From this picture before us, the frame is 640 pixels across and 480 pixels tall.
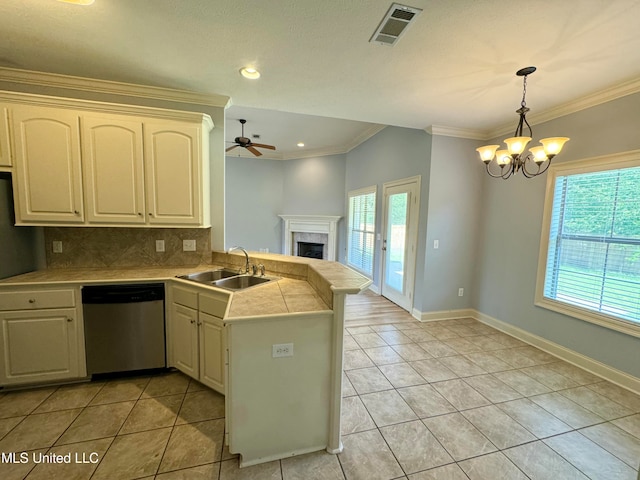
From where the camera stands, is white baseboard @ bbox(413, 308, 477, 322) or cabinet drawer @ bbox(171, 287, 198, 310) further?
white baseboard @ bbox(413, 308, 477, 322)

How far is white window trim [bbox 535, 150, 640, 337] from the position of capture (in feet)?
8.15

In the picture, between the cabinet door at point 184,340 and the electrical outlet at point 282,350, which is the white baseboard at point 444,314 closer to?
the electrical outlet at point 282,350

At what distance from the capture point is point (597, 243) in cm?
272

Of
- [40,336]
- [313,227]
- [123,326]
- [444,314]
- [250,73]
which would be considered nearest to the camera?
[40,336]

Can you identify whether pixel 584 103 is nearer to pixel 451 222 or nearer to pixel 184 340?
pixel 451 222

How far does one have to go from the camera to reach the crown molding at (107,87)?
2457 mm

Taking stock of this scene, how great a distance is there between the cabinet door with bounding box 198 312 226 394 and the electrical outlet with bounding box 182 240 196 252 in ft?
3.56

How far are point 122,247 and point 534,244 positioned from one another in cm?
466

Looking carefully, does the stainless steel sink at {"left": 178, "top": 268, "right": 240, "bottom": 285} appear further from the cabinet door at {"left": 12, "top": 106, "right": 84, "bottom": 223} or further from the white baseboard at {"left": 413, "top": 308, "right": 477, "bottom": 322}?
the white baseboard at {"left": 413, "top": 308, "right": 477, "bottom": 322}

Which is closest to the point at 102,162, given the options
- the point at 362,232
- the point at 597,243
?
the point at 362,232

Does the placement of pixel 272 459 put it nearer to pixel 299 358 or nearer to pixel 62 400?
pixel 299 358

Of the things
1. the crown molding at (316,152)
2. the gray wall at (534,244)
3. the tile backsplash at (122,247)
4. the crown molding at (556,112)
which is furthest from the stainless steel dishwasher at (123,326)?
the crown molding at (316,152)

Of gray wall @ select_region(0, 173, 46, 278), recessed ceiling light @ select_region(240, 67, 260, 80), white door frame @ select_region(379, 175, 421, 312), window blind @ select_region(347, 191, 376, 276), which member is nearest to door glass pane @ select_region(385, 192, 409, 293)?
white door frame @ select_region(379, 175, 421, 312)

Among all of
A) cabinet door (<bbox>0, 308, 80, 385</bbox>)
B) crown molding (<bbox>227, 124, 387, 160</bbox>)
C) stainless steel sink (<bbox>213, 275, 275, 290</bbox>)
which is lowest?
cabinet door (<bbox>0, 308, 80, 385</bbox>)
